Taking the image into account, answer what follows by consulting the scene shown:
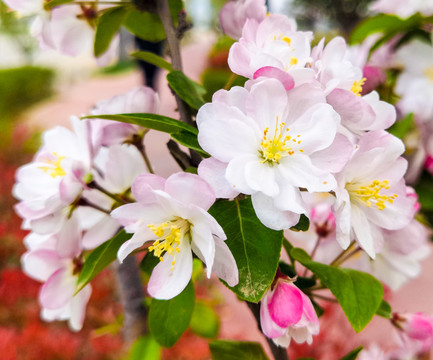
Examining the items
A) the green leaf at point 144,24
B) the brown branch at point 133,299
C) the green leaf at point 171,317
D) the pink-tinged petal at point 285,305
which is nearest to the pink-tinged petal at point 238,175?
the pink-tinged petal at point 285,305

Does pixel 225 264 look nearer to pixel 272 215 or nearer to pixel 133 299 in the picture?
pixel 272 215

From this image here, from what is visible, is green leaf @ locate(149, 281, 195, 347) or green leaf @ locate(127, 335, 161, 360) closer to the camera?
green leaf @ locate(149, 281, 195, 347)

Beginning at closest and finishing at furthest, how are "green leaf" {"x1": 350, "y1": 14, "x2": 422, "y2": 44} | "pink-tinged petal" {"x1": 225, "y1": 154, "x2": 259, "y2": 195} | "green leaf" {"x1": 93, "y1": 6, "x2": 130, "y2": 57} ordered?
"pink-tinged petal" {"x1": 225, "y1": 154, "x2": 259, "y2": 195} < "green leaf" {"x1": 93, "y1": 6, "x2": 130, "y2": 57} < "green leaf" {"x1": 350, "y1": 14, "x2": 422, "y2": 44}

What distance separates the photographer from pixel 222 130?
36 cm

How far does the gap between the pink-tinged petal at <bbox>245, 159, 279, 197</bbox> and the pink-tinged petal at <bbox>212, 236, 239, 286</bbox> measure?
56 mm

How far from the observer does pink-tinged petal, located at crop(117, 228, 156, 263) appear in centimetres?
37

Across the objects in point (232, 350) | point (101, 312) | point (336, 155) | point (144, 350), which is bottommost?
point (101, 312)

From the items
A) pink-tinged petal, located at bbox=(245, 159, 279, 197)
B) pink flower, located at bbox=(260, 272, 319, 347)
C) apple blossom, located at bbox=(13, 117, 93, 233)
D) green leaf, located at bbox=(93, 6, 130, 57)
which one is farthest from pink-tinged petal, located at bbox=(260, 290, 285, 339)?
green leaf, located at bbox=(93, 6, 130, 57)

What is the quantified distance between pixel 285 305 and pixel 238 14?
0.31 meters

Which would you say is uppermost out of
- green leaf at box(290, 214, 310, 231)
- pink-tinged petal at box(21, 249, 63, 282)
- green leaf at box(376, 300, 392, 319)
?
green leaf at box(290, 214, 310, 231)

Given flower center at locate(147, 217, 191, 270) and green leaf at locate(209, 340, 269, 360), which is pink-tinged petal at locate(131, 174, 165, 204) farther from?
green leaf at locate(209, 340, 269, 360)

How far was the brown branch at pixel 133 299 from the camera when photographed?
33.2 inches

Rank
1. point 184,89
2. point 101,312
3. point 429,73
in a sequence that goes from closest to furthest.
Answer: point 184,89 < point 429,73 < point 101,312

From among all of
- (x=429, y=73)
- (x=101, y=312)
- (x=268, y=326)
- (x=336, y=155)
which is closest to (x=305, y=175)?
(x=336, y=155)
